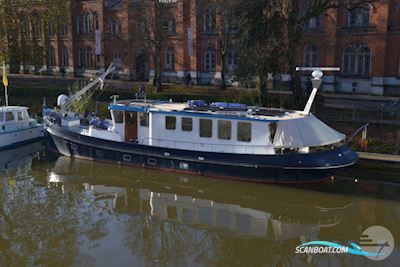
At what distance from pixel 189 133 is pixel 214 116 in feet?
4.53

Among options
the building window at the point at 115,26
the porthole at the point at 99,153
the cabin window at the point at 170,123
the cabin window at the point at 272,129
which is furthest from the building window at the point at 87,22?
the cabin window at the point at 272,129

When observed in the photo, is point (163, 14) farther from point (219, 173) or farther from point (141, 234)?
point (141, 234)

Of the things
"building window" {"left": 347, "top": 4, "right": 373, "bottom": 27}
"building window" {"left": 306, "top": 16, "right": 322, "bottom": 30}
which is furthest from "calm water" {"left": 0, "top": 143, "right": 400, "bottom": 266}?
"building window" {"left": 306, "top": 16, "right": 322, "bottom": 30}

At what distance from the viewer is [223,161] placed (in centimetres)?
1788

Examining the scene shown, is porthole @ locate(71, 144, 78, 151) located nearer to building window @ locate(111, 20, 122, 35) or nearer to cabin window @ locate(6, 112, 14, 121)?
cabin window @ locate(6, 112, 14, 121)

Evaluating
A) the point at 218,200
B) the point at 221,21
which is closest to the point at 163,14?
the point at 221,21

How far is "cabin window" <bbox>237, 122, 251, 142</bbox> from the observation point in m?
17.6

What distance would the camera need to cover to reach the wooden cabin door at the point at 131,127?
1978cm

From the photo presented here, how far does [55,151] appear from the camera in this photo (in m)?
22.7

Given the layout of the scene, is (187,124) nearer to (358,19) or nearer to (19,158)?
(19,158)

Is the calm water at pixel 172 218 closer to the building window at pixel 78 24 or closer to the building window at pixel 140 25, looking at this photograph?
the building window at pixel 140 25

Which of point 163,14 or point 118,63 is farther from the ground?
point 163,14

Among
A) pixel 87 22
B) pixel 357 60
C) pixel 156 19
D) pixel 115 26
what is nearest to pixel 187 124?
pixel 156 19

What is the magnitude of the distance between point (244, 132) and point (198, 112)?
2.12m
